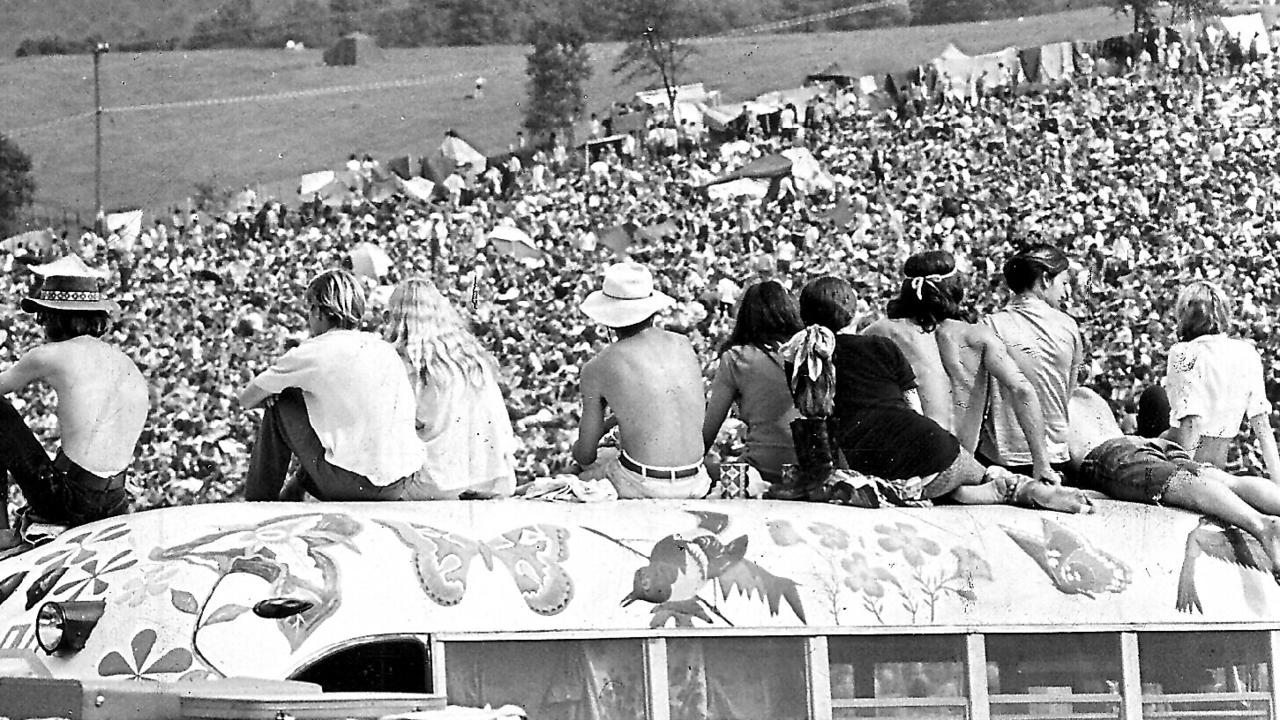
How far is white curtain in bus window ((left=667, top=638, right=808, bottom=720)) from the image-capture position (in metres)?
5.47

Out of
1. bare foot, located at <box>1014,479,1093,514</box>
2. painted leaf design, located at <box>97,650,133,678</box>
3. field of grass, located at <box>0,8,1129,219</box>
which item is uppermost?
field of grass, located at <box>0,8,1129,219</box>

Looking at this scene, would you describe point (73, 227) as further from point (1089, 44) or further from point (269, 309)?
point (1089, 44)

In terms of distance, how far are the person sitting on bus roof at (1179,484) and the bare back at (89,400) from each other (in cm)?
264

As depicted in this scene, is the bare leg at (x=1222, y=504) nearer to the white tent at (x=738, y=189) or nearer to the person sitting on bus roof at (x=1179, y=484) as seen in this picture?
the person sitting on bus roof at (x=1179, y=484)

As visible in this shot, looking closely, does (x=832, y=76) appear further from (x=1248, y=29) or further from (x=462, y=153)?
(x=1248, y=29)

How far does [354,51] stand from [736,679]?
21.8 ft

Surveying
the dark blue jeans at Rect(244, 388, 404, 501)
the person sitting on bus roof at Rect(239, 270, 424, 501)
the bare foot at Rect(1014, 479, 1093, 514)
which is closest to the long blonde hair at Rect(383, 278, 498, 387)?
the person sitting on bus roof at Rect(239, 270, 424, 501)

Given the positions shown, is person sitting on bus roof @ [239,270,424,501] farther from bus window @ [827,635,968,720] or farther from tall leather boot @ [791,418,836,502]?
bus window @ [827,635,968,720]

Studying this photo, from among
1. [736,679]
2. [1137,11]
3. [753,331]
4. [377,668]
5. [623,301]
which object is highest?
[1137,11]

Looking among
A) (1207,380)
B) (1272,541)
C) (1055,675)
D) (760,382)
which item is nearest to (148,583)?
(760,382)

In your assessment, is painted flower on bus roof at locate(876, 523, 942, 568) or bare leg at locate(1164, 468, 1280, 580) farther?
bare leg at locate(1164, 468, 1280, 580)

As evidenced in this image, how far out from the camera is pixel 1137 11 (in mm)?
12039

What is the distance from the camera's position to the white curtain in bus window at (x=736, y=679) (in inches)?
215

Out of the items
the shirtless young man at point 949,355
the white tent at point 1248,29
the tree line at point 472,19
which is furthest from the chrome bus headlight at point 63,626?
the white tent at point 1248,29
